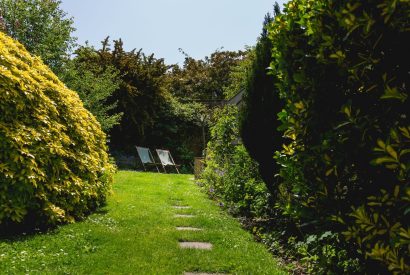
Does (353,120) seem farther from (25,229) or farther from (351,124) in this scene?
(25,229)

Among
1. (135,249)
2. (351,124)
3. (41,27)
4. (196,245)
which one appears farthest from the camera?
(41,27)

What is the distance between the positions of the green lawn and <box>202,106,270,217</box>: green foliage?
61cm

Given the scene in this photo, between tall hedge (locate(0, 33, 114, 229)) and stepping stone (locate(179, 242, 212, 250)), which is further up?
tall hedge (locate(0, 33, 114, 229))

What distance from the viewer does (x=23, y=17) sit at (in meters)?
11.4

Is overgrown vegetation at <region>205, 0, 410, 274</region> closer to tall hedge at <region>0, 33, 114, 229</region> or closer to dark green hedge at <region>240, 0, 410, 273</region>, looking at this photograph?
dark green hedge at <region>240, 0, 410, 273</region>

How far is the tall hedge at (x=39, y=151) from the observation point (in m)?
4.65

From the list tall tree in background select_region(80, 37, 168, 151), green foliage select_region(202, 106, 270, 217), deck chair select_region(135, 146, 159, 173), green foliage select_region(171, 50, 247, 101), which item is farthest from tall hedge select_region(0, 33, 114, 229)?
green foliage select_region(171, 50, 247, 101)

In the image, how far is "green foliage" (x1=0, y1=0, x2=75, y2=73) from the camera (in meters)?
11.4

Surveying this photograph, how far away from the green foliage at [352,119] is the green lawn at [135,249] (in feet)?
6.17

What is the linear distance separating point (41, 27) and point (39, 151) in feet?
26.6

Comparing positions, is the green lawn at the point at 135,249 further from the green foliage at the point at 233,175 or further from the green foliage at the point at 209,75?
the green foliage at the point at 209,75

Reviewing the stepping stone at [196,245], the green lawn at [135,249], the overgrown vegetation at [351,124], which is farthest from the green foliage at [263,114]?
the overgrown vegetation at [351,124]

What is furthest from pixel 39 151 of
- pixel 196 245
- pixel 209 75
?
pixel 209 75

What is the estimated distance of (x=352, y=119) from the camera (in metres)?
1.98
